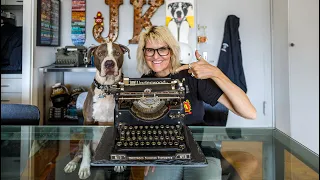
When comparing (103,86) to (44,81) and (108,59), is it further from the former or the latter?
(44,81)

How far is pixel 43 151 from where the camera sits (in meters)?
1.33

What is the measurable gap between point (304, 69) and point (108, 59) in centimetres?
204

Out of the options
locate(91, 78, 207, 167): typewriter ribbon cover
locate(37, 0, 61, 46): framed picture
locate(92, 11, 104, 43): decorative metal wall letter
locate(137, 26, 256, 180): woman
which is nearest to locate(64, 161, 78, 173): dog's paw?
locate(91, 78, 207, 167): typewriter ribbon cover

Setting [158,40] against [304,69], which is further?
[304,69]

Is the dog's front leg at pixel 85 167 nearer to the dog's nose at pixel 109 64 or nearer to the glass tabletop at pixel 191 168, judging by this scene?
the glass tabletop at pixel 191 168

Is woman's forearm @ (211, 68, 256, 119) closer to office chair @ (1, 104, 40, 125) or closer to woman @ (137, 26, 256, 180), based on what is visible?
woman @ (137, 26, 256, 180)

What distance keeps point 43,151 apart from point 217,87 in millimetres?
857

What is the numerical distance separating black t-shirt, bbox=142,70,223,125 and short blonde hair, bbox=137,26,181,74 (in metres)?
0.06

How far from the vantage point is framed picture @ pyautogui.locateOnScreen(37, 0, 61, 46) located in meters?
3.27

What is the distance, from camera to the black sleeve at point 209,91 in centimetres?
160

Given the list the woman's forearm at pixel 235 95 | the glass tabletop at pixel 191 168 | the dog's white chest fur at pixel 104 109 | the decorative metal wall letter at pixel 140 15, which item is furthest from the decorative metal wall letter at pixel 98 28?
the woman's forearm at pixel 235 95

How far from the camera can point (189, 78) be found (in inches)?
69.4

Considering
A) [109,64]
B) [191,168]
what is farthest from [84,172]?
[109,64]

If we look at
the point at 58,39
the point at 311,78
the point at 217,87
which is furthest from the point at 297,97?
the point at 58,39
